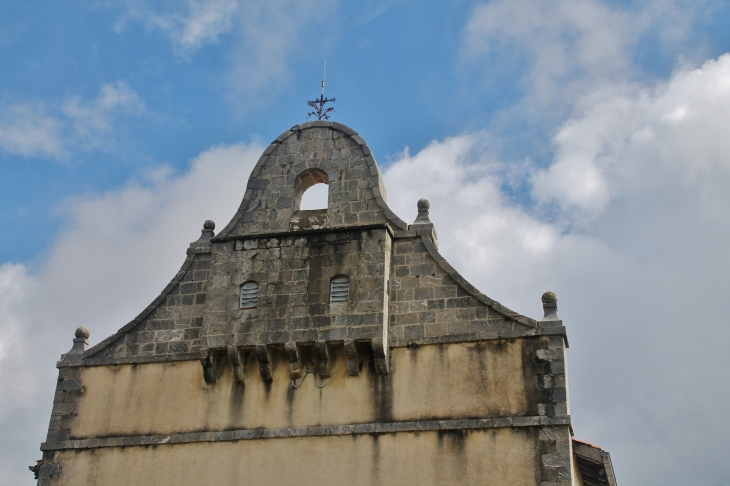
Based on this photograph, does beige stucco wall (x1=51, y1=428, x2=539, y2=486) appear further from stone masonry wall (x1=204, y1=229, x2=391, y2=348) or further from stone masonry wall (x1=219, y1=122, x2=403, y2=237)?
stone masonry wall (x1=219, y1=122, x2=403, y2=237)

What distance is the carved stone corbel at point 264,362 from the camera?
18.3 metres

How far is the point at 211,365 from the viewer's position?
1859 centimetres

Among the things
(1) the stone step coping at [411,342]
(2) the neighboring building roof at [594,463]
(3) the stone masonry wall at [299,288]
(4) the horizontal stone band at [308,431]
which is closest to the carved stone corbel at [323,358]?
(3) the stone masonry wall at [299,288]

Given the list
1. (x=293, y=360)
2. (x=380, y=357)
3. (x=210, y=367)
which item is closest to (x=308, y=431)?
(x=293, y=360)

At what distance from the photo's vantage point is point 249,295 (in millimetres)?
19062

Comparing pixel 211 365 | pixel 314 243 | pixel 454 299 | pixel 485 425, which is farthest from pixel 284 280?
pixel 485 425

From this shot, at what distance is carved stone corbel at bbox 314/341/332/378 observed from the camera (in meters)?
18.1

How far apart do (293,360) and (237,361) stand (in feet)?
3.54

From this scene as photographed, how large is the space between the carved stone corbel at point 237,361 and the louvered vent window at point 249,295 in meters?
0.94

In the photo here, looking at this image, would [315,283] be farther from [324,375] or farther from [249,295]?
[324,375]

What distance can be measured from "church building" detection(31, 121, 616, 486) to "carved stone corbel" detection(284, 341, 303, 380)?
0.10ft

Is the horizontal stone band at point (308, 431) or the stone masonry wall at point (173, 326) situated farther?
the stone masonry wall at point (173, 326)

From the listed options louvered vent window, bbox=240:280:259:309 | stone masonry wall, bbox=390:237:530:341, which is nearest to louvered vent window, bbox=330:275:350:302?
stone masonry wall, bbox=390:237:530:341

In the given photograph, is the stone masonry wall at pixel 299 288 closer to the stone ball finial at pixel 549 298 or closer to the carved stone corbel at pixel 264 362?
the carved stone corbel at pixel 264 362
